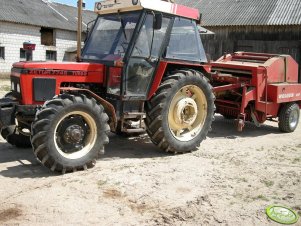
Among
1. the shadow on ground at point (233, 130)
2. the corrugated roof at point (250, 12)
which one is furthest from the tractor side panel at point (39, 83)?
the corrugated roof at point (250, 12)

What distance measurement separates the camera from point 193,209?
158 inches

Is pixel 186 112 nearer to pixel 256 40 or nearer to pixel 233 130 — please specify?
pixel 233 130

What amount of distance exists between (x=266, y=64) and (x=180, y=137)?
9.70 feet

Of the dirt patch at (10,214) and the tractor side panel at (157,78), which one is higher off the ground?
the tractor side panel at (157,78)

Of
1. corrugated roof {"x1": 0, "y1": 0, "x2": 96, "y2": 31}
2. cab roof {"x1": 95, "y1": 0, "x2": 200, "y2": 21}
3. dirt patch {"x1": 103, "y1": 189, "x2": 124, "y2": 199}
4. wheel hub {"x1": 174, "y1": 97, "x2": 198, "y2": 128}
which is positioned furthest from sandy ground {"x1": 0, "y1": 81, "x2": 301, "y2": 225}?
corrugated roof {"x1": 0, "y1": 0, "x2": 96, "y2": 31}

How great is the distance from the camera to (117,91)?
5617 mm

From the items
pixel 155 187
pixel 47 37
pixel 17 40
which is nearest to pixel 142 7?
pixel 155 187

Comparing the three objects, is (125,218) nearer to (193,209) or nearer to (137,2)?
(193,209)

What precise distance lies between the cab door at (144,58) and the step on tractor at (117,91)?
0.01 m

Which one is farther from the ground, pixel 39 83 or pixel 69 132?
pixel 39 83

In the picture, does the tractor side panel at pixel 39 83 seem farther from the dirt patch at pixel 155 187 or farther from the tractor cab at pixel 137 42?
the dirt patch at pixel 155 187

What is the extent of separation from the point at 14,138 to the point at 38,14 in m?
20.9

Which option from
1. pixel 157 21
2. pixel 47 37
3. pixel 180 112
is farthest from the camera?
pixel 47 37

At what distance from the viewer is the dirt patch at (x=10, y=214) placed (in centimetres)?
369
